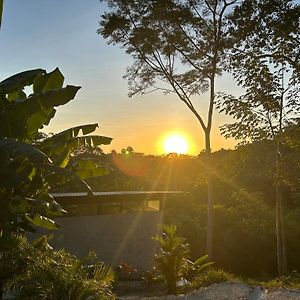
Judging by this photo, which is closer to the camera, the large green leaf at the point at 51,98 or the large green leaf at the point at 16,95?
the large green leaf at the point at 51,98

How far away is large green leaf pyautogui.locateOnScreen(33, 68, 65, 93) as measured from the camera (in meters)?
7.52

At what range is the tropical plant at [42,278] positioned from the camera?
6430 mm

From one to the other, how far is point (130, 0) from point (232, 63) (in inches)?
205

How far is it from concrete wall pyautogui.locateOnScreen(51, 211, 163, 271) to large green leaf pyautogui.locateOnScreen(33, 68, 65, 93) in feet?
21.0

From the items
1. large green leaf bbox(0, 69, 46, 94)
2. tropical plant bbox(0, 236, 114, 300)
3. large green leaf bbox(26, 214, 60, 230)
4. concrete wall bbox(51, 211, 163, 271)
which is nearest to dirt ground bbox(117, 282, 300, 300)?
concrete wall bbox(51, 211, 163, 271)

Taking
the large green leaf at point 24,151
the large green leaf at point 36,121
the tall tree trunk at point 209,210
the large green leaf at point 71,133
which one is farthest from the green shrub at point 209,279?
the large green leaf at point 24,151

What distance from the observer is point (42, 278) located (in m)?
6.55

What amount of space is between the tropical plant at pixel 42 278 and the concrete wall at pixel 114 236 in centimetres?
563

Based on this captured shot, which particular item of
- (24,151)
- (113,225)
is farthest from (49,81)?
(113,225)

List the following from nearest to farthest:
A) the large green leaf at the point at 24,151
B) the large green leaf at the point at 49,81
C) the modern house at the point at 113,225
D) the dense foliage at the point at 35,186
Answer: the large green leaf at the point at 24,151
the dense foliage at the point at 35,186
the large green leaf at the point at 49,81
the modern house at the point at 113,225

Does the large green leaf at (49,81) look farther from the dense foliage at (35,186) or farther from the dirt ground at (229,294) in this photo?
the dirt ground at (229,294)

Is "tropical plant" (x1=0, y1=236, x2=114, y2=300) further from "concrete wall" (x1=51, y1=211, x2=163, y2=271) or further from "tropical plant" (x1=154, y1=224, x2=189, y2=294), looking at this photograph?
"concrete wall" (x1=51, y1=211, x2=163, y2=271)

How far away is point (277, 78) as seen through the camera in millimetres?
16125

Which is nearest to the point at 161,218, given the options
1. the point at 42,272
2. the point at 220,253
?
the point at 220,253
